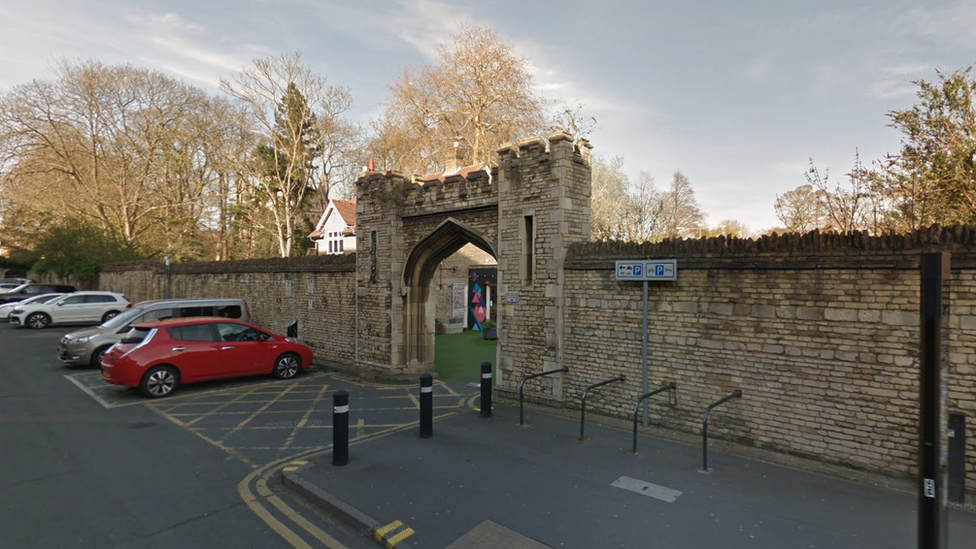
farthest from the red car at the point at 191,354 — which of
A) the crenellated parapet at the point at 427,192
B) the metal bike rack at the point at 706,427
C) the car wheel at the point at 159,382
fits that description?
the metal bike rack at the point at 706,427

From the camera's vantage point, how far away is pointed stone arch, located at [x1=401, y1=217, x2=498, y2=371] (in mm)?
12745

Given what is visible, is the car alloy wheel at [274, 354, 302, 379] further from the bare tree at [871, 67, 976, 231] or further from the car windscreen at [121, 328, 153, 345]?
the bare tree at [871, 67, 976, 231]

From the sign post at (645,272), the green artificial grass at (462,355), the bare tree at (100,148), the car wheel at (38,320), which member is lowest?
the green artificial grass at (462,355)

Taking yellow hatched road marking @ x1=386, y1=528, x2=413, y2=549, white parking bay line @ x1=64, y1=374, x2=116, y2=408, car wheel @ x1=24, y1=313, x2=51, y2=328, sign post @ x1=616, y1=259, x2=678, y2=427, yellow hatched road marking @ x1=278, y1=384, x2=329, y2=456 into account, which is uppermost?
sign post @ x1=616, y1=259, x2=678, y2=427

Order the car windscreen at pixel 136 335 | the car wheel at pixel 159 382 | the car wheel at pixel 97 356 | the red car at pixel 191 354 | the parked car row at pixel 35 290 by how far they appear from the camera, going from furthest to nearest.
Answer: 1. the parked car row at pixel 35 290
2. the car wheel at pixel 97 356
3. the car windscreen at pixel 136 335
4. the car wheel at pixel 159 382
5. the red car at pixel 191 354

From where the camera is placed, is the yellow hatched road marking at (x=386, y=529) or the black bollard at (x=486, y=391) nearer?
the yellow hatched road marking at (x=386, y=529)

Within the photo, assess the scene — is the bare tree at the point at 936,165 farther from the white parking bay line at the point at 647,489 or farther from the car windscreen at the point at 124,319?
the car windscreen at the point at 124,319

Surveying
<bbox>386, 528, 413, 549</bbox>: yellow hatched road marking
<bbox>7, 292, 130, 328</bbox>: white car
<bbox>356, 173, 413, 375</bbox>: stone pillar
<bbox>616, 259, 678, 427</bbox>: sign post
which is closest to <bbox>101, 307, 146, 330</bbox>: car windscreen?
<bbox>356, 173, 413, 375</bbox>: stone pillar

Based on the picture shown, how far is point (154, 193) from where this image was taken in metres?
34.8

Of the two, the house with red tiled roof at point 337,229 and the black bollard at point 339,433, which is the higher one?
the house with red tiled roof at point 337,229

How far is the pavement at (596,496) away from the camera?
4906mm

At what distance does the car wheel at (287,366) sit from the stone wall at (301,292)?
1.65 meters

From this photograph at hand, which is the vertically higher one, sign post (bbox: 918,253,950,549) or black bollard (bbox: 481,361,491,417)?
sign post (bbox: 918,253,950,549)

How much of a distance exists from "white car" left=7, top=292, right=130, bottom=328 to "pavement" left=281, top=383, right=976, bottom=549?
72.5ft
